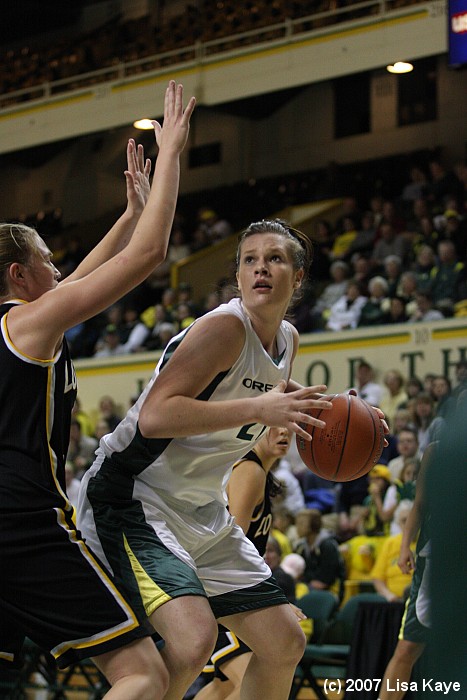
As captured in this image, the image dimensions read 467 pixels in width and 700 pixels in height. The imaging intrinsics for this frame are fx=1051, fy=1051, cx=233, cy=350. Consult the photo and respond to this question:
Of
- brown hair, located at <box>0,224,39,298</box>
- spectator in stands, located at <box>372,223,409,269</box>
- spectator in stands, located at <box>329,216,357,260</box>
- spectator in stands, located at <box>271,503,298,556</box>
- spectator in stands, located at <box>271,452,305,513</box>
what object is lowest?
spectator in stands, located at <box>271,503,298,556</box>

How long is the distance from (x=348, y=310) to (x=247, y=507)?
26.7 feet

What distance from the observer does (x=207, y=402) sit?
11.0 feet

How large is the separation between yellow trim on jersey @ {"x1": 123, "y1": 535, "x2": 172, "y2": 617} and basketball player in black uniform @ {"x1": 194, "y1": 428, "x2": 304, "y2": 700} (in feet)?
3.45

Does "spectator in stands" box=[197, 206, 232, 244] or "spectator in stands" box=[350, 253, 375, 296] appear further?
"spectator in stands" box=[197, 206, 232, 244]

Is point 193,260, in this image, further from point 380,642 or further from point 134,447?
point 134,447

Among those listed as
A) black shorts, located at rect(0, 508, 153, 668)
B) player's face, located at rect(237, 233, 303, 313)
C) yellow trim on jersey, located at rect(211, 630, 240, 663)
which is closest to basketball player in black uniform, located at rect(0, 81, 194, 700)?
black shorts, located at rect(0, 508, 153, 668)

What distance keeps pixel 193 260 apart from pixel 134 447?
41.8ft

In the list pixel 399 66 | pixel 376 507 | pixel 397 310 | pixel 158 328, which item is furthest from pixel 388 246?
pixel 376 507

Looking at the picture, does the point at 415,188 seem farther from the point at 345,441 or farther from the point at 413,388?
the point at 345,441

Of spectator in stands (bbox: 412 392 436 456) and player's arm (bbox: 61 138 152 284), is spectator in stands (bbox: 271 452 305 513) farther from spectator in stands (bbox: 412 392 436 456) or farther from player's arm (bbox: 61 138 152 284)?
player's arm (bbox: 61 138 152 284)

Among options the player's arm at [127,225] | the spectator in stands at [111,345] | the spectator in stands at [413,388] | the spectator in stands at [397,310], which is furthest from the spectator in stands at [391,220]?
the player's arm at [127,225]

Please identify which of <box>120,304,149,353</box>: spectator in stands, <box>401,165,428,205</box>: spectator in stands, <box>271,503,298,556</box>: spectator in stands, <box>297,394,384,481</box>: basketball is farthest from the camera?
<box>401,165,428,205</box>: spectator in stands

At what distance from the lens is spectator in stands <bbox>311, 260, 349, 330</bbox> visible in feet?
42.4

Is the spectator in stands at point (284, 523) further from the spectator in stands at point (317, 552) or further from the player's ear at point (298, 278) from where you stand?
the player's ear at point (298, 278)
